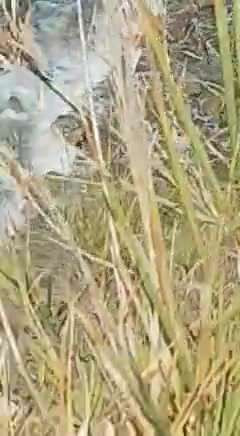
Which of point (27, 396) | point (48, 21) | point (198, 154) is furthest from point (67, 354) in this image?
point (48, 21)

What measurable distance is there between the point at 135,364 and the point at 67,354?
113mm

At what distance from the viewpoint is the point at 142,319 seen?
905 millimetres

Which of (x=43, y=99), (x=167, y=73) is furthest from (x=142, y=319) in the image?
(x=43, y=99)

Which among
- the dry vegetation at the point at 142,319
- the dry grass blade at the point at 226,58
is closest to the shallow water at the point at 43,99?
the dry vegetation at the point at 142,319

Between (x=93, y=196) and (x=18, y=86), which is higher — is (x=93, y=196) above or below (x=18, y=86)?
below

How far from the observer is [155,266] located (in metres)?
0.87

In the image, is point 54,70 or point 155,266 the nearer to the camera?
point 155,266

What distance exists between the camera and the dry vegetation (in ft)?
2.83

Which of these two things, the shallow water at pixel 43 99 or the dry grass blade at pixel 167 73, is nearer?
the dry grass blade at pixel 167 73

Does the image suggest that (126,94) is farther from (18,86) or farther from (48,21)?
(48,21)

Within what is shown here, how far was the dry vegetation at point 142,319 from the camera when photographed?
86cm

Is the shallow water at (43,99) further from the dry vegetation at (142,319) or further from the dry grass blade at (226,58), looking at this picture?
the dry grass blade at (226,58)

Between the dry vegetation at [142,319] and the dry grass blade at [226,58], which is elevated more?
the dry grass blade at [226,58]

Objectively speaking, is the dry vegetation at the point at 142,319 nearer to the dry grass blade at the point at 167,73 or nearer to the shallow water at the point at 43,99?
the dry grass blade at the point at 167,73
